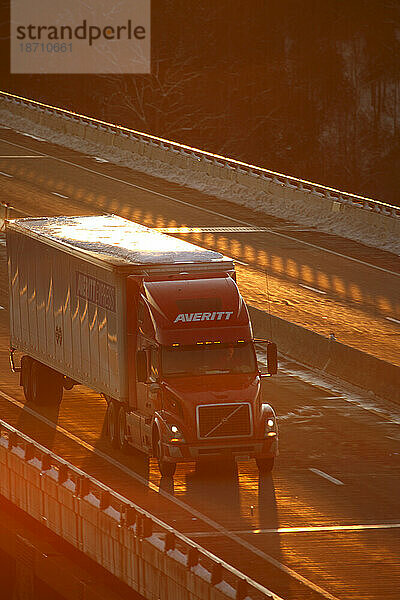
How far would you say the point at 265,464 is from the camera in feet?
88.4

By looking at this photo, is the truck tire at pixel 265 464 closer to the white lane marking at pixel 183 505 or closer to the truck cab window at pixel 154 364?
the white lane marking at pixel 183 505

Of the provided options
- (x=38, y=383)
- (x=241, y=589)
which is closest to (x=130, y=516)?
(x=241, y=589)

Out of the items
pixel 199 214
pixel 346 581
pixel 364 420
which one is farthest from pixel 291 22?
pixel 346 581

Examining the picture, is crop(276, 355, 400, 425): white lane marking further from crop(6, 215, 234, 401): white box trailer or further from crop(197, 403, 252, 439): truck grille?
crop(197, 403, 252, 439): truck grille

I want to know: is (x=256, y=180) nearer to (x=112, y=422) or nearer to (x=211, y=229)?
(x=211, y=229)

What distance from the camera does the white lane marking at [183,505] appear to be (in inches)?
825

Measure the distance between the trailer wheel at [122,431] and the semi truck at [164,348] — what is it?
2 cm

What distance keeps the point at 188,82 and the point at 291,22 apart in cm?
980

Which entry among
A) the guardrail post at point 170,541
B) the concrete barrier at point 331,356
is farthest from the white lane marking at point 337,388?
the guardrail post at point 170,541

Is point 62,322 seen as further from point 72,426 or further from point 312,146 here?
point 312,146

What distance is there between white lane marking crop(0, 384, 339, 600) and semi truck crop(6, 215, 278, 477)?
0.43 m

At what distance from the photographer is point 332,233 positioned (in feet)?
177

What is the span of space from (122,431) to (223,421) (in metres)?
2.78

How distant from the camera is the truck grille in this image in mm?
25547
